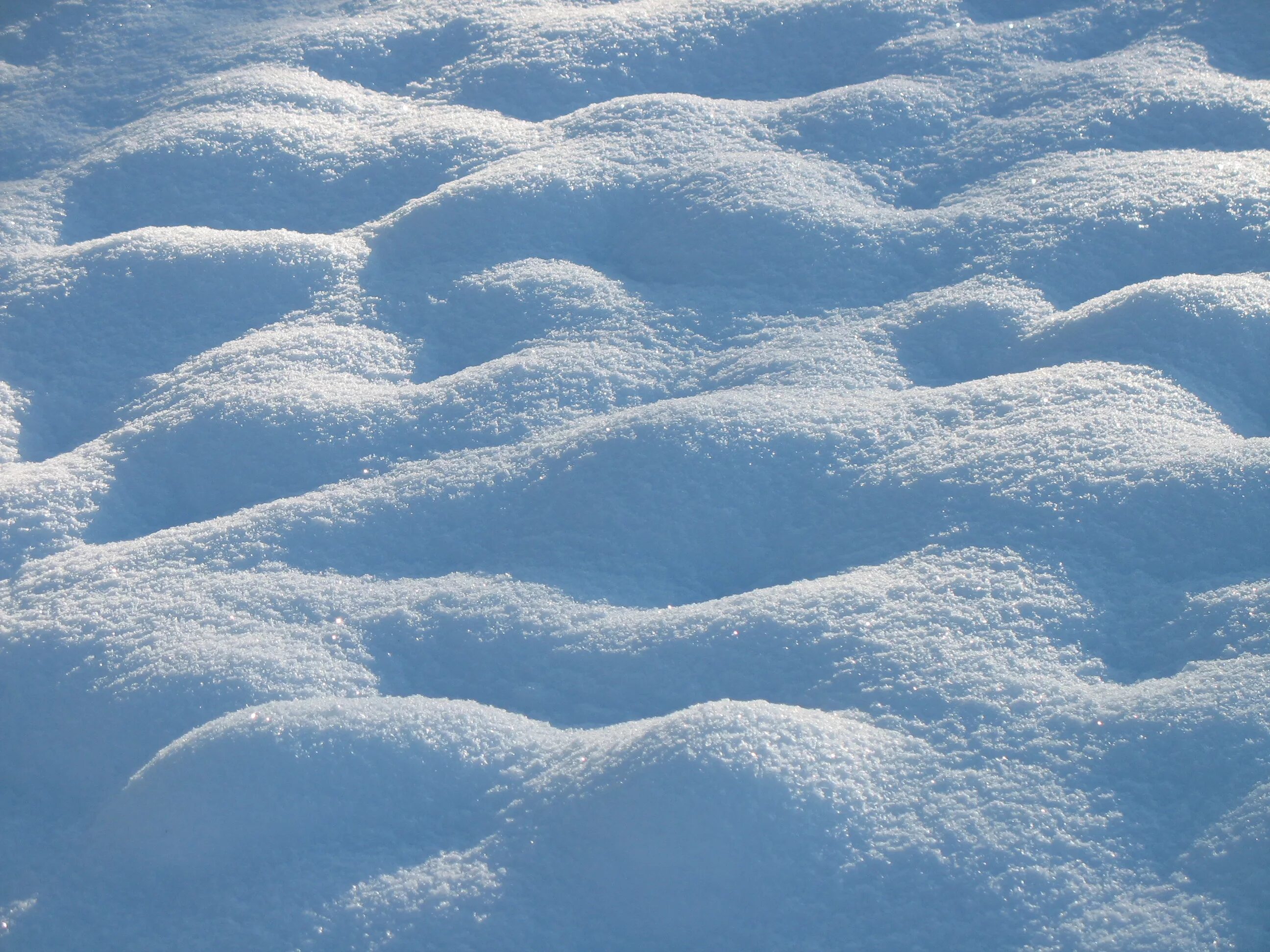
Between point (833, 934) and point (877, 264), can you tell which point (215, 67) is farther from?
point (833, 934)

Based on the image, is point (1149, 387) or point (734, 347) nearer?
point (1149, 387)

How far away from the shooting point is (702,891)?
3.68 feet

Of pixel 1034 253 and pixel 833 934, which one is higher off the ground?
pixel 1034 253

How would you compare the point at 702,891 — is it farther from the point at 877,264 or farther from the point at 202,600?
the point at 877,264

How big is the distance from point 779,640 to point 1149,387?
78 cm

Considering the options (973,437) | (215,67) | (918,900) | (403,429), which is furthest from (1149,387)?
(215,67)

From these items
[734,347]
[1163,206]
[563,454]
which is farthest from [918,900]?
[1163,206]

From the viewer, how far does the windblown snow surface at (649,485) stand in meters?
1.16

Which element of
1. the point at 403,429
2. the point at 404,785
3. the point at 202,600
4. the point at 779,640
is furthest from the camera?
the point at 403,429

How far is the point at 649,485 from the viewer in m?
1.57

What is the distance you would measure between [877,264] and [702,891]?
1.29 metres

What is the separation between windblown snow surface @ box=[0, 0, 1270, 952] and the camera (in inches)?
45.6

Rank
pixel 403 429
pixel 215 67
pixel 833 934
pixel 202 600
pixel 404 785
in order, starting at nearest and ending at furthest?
pixel 833 934, pixel 404 785, pixel 202 600, pixel 403 429, pixel 215 67

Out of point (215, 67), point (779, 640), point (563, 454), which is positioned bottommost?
point (779, 640)
